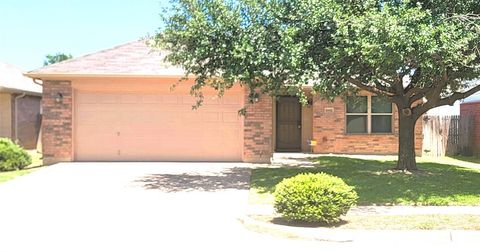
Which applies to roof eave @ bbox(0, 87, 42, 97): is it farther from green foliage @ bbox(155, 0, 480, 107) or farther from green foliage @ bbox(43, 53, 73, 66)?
green foliage @ bbox(43, 53, 73, 66)

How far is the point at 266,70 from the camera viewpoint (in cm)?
1220

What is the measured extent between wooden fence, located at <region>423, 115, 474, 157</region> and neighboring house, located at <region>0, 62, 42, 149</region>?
17.0 m

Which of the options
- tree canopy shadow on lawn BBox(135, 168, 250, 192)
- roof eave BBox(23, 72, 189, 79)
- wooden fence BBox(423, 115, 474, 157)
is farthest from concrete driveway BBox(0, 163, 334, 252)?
wooden fence BBox(423, 115, 474, 157)

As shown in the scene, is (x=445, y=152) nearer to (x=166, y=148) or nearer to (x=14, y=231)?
(x=166, y=148)

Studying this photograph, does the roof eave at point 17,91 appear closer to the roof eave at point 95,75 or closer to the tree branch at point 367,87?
the roof eave at point 95,75

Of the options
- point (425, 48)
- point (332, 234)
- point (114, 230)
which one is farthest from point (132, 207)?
point (425, 48)

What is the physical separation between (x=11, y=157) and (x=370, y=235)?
12.6 metres

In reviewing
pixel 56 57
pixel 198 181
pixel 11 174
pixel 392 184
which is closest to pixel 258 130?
pixel 198 181

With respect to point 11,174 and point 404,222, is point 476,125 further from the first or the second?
point 11,174

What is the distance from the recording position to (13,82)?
78.2 feet

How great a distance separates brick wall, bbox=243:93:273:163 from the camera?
691 inches

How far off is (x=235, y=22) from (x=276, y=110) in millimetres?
10124

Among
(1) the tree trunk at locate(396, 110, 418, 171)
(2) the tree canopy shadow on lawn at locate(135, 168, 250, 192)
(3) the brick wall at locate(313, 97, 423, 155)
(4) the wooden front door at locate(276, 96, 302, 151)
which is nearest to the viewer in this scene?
(2) the tree canopy shadow on lawn at locate(135, 168, 250, 192)

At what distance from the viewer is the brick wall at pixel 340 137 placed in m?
20.7
